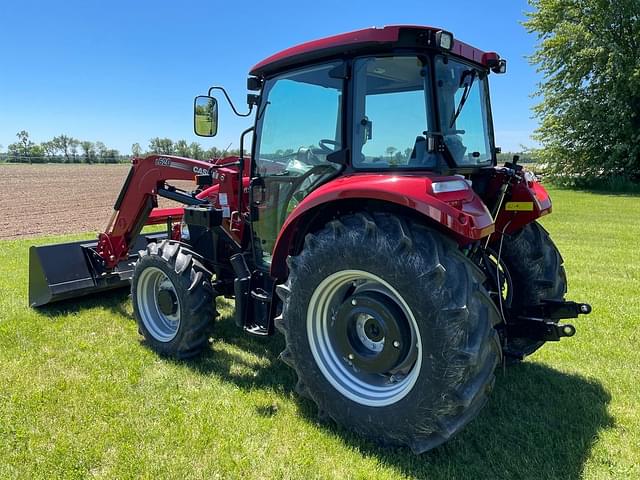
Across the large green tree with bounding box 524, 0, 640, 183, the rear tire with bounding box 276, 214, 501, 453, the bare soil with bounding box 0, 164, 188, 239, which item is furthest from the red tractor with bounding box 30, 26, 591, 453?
the large green tree with bounding box 524, 0, 640, 183

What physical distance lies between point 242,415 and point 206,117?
2.36m

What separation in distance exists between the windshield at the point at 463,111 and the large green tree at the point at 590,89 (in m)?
22.1

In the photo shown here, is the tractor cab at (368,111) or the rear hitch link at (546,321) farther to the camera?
the rear hitch link at (546,321)

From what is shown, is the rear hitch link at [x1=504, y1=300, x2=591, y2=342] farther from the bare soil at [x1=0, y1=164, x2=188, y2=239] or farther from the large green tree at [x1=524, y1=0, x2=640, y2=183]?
the large green tree at [x1=524, y1=0, x2=640, y2=183]

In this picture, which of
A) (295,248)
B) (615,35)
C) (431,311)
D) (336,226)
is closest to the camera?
(431,311)

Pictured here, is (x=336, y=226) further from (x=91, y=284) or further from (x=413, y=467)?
(x=91, y=284)

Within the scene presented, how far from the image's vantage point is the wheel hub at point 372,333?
2.85 meters

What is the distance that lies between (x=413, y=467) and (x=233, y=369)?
1832mm

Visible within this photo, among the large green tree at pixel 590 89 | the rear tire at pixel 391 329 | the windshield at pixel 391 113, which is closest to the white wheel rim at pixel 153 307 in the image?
the rear tire at pixel 391 329

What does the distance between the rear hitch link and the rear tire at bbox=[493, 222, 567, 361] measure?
0.13 meters

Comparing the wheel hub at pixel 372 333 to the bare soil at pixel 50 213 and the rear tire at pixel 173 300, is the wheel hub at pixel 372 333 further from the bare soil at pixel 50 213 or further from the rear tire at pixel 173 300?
the bare soil at pixel 50 213

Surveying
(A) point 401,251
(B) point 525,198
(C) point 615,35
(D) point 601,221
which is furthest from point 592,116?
(A) point 401,251

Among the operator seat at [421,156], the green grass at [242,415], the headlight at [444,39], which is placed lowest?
the green grass at [242,415]

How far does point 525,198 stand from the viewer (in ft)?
11.9
